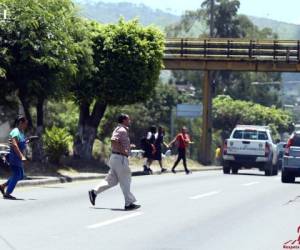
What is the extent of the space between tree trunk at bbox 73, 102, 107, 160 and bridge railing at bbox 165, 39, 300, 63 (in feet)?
55.0

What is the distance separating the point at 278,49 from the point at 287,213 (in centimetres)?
3433

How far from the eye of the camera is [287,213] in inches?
734

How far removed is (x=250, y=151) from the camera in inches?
1499

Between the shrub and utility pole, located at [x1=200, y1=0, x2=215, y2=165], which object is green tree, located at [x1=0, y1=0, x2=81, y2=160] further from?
utility pole, located at [x1=200, y1=0, x2=215, y2=165]

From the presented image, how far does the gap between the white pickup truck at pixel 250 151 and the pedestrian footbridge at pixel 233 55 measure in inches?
505

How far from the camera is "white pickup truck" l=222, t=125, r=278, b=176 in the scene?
37938 mm

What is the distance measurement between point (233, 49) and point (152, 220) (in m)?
37.2

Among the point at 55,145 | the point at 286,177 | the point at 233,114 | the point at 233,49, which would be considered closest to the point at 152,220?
the point at 55,145

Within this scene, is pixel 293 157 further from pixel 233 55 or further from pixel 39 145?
pixel 233 55

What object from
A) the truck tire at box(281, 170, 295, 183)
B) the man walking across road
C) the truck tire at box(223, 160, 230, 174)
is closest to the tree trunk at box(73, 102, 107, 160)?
the truck tire at box(223, 160, 230, 174)

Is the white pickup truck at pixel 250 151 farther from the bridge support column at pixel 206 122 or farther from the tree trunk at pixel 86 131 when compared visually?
the bridge support column at pixel 206 122

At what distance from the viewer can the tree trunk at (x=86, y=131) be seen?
35.9 metres

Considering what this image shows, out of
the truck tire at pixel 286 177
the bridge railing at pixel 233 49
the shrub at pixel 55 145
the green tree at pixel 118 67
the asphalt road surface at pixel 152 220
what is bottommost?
the truck tire at pixel 286 177

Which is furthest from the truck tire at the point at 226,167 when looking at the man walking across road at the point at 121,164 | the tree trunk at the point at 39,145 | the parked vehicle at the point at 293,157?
the man walking across road at the point at 121,164
